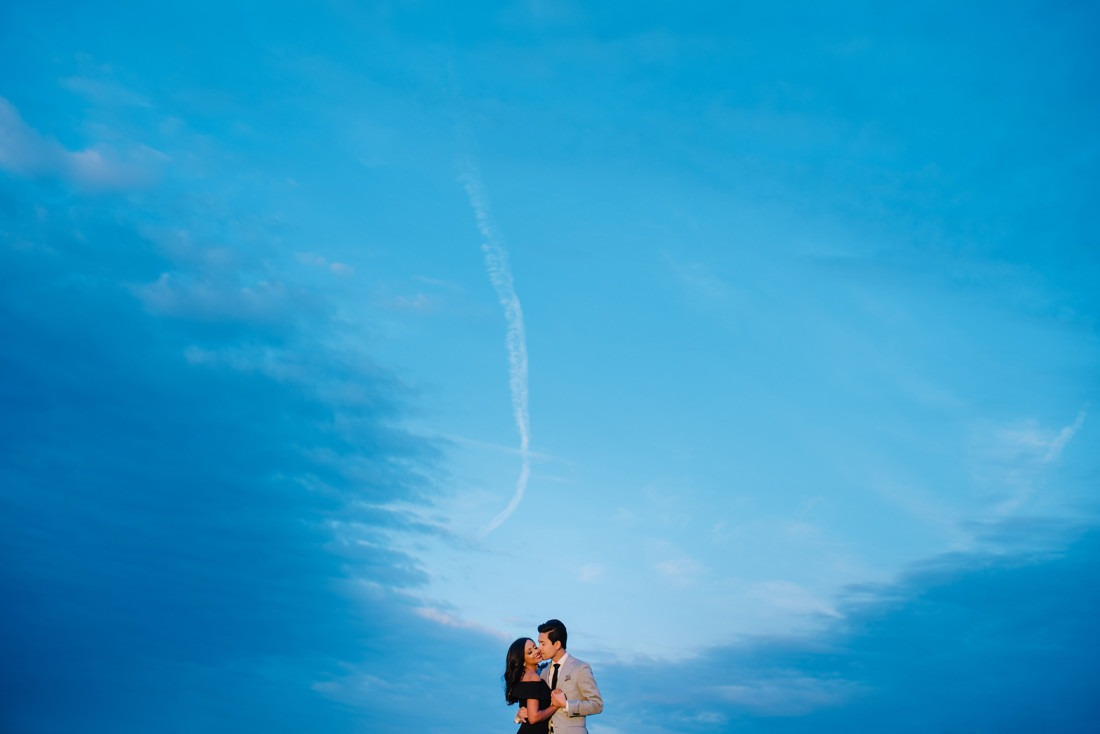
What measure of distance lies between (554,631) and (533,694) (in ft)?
3.73

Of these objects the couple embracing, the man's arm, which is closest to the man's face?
the couple embracing

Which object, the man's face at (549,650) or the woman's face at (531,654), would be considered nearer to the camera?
the woman's face at (531,654)

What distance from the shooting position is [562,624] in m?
18.0

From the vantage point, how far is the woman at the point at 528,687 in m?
17.5

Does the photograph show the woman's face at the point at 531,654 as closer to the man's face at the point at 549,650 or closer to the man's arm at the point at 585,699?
the man's face at the point at 549,650

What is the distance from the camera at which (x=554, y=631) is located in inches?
704

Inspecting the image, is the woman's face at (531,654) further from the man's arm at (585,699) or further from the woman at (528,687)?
the man's arm at (585,699)

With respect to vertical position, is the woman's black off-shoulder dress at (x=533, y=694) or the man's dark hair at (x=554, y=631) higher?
the man's dark hair at (x=554, y=631)

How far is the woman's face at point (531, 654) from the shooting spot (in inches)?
693

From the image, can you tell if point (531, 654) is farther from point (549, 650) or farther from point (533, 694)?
point (533, 694)

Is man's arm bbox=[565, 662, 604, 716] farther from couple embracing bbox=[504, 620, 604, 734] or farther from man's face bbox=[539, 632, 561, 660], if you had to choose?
man's face bbox=[539, 632, 561, 660]

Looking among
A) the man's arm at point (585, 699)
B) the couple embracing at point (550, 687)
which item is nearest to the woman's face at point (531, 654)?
the couple embracing at point (550, 687)

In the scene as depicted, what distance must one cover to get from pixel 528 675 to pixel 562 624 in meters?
1.07

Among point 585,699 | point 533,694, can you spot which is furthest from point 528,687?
point 585,699
